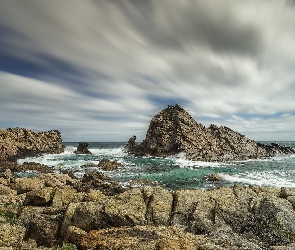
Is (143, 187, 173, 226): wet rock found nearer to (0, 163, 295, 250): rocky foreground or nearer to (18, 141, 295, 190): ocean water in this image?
(0, 163, 295, 250): rocky foreground

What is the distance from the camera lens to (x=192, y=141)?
337 feet

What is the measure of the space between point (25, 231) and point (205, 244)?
30.4 ft

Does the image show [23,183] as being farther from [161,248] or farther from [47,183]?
[161,248]

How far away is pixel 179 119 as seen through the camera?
111312mm

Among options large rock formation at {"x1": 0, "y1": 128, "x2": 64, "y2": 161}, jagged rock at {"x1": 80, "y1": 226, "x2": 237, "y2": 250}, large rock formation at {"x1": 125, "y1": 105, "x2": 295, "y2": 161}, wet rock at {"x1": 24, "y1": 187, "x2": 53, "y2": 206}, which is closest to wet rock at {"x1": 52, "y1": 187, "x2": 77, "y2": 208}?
wet rock at {"x1": 24, "y1": 187, "x2": 53, "y2": 206}

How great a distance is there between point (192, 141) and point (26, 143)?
73196 mm

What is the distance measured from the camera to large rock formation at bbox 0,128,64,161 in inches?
3610

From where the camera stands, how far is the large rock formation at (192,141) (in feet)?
329

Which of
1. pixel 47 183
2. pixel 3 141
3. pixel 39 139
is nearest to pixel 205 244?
pixel 47 183

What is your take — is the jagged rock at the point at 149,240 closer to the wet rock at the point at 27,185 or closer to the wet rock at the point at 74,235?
the wet rock at the point at 74,235

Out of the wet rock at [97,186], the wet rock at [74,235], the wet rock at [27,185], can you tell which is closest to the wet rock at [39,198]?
the wet rock at [74,235]

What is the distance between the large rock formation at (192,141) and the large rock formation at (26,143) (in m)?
42.6

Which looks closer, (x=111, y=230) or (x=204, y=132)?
(x=111, y=230)

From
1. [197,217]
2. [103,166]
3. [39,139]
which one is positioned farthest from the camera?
[39,139]
